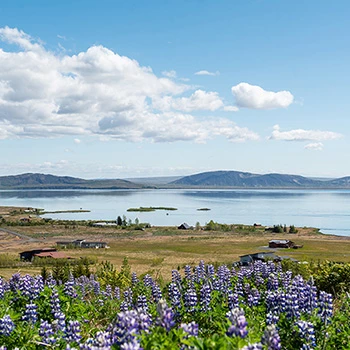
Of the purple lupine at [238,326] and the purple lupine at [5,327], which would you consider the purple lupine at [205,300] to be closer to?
the purple lupine at [5,327]

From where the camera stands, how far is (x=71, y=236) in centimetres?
9419

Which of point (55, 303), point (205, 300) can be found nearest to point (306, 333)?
point (205, 300)

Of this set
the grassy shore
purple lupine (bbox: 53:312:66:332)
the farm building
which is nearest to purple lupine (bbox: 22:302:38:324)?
purple lupine (bbox: 53:312:66:332)

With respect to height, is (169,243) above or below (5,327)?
below

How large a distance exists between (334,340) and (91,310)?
5127 millimetres

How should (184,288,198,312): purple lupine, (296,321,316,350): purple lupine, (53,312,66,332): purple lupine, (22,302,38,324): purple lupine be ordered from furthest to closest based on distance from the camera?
1. (184,288,198,312): purple lupine
2. (22,302,38,324): purple lupine
3. (53,312,66,332): purple lupine
4. (296,321,316,350): purple lupine

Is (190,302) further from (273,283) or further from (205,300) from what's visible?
(273,283)

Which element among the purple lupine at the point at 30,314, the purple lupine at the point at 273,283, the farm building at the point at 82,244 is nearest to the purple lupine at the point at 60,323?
the purple lupine at the point at 30,314

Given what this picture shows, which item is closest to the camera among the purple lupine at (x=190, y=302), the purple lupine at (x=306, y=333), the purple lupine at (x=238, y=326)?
the purple lupine at (x=238, y=326)

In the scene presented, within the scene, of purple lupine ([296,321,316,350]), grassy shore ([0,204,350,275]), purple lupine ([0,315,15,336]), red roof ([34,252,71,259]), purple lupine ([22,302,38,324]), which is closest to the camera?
purple lupine ([296,321,316,350])

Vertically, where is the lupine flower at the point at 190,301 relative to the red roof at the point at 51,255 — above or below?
above

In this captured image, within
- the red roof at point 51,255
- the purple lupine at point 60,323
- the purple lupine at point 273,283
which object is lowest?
the red roof at point 51,255

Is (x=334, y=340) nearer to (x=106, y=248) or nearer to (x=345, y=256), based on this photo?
(x=345, y=256)

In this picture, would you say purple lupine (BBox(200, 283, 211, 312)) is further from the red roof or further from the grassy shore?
the red roof
